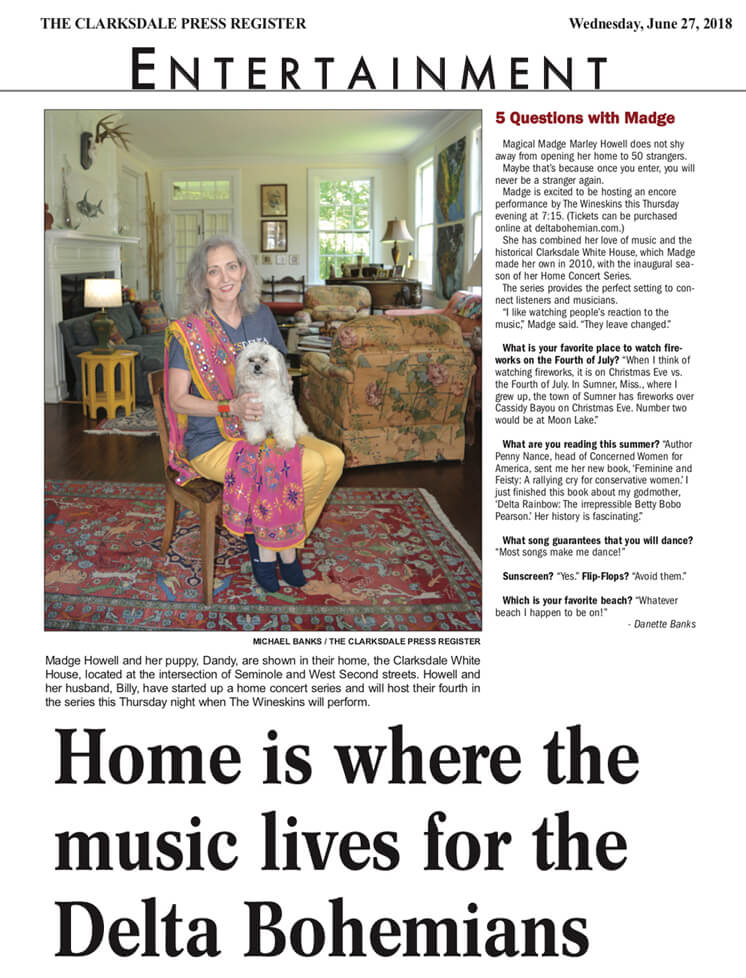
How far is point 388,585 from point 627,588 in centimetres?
135

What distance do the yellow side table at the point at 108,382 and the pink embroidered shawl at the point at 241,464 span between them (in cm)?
384

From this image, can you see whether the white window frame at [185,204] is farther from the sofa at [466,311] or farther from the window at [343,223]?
the sofa at [466,311]

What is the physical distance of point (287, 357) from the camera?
652 centimetres

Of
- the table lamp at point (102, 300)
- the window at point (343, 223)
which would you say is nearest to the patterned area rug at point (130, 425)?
the table lamp at point (102, 300)

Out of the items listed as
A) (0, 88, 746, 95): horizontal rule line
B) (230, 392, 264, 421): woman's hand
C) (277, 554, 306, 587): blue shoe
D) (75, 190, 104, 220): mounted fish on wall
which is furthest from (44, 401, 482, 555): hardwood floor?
(75, 190, 104, 220): mounted fish on wall

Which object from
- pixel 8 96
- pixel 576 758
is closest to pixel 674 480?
pixel 576 758

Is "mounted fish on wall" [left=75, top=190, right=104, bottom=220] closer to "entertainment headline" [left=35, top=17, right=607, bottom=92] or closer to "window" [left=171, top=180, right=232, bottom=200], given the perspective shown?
"window" [left=171, top=180, right=232, bottom=200]

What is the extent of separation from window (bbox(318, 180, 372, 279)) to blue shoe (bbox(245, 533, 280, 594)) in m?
10.9

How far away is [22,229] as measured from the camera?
5.64 feet

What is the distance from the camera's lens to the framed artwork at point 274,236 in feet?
43.1

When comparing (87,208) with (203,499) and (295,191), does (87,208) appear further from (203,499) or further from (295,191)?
(203,499)

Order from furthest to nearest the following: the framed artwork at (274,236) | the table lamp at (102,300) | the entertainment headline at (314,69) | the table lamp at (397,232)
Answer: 1. the framed artwork at (274,236)
2. the table lamp at (397,232)
3. the table lamp at (102,300)
4. the entertainment headline at (314,69)

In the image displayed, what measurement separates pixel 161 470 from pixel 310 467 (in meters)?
2.21

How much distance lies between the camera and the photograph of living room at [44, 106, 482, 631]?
9.48 feet
